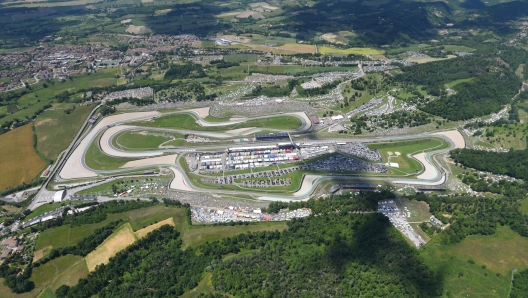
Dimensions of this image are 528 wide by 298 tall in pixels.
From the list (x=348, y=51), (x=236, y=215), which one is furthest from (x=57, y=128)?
(x=348, y=51)

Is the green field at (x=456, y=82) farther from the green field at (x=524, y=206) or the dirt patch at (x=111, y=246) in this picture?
the dirt patch at (x=111, y=246)

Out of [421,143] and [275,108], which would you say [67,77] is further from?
[421,143]

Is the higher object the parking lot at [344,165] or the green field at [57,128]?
the green field at [57,128]

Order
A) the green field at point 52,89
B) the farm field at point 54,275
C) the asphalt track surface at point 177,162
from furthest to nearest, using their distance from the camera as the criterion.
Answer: the green field at point 52,89 < the asphalt track surface at point 177,162 < the farm field at point 54,275

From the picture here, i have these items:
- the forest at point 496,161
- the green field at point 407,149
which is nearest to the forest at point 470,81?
the green field at point 407,149

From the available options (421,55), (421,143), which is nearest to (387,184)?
(421,143)

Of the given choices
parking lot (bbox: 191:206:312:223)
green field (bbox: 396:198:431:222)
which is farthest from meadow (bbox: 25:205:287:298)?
green field (bbox: 396:198:431:222)
